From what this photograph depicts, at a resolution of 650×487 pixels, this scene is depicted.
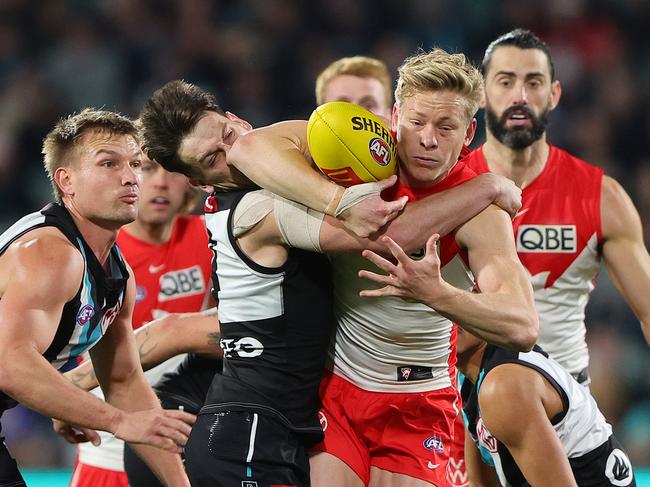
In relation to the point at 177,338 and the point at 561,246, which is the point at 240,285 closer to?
the point at 177,338

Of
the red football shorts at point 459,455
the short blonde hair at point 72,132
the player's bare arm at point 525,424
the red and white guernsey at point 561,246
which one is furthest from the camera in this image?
the red and white guernsey at point 561,246

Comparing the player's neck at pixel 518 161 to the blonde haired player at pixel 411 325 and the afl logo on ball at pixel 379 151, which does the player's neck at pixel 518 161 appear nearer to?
the blonde haired player at pixel 411 325

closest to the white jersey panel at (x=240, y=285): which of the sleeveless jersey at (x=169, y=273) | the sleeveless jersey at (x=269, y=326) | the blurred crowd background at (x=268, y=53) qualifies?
the sleeveless jersey at (x=269, y=326)

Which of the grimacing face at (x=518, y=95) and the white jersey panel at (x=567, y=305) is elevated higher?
the grimacing face at (x=518, y=95)

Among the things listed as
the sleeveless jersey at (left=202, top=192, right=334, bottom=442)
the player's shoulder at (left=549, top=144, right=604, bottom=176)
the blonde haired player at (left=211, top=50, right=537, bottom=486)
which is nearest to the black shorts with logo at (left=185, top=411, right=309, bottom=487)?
the sleeveless jersey at (left=202, top=192, right=334, bottom=442)

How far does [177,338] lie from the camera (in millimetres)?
3922

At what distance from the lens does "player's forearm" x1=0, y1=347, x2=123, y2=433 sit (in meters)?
3.12

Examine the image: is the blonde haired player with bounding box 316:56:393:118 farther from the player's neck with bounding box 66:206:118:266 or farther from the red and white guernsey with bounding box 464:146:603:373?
the player's neck with bounding box 66:206:118:266

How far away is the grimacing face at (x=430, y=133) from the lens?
122 inches

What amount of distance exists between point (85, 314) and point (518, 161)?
2398 millimetres

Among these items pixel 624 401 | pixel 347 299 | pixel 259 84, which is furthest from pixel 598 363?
pixel 347 299

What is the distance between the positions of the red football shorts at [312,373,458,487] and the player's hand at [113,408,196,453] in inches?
17.5

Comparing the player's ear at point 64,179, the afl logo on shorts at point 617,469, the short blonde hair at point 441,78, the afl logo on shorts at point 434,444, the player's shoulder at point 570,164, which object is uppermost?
the short blonde hair at point 441,78

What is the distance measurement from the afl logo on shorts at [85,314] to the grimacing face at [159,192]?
1587mm
